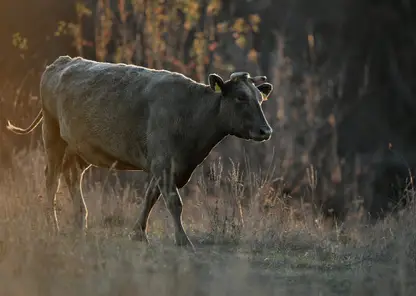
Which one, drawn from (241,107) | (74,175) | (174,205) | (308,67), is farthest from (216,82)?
(308,67)

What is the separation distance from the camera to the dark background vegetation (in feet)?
51.5

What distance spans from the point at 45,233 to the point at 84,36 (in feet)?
34.4

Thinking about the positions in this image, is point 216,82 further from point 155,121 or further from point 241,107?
point 155,121

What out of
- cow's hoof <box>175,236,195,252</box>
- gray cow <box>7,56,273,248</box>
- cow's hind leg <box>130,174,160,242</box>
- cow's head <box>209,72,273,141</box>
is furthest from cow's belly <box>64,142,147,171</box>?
cow's head <box>209,72,273,141</box>

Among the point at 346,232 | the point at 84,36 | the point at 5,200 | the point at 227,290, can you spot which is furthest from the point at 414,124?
the point at 227,290

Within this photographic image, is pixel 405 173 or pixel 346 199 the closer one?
pixel 346 199

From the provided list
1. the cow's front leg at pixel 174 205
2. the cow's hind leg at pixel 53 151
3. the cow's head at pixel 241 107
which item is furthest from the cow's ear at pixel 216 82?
the cow's hind leg at pixel 53 151

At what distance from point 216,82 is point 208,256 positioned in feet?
5.27

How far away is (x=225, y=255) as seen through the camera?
25.5 ft

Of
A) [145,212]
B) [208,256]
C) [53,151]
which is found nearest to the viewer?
[208,256]

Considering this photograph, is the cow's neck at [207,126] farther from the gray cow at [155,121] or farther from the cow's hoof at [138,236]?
the cow's hoof at [138,236]

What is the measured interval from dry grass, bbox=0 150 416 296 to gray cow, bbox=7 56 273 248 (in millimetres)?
542

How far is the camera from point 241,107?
321 inches

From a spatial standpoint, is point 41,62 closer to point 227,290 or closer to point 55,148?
point 55,148
